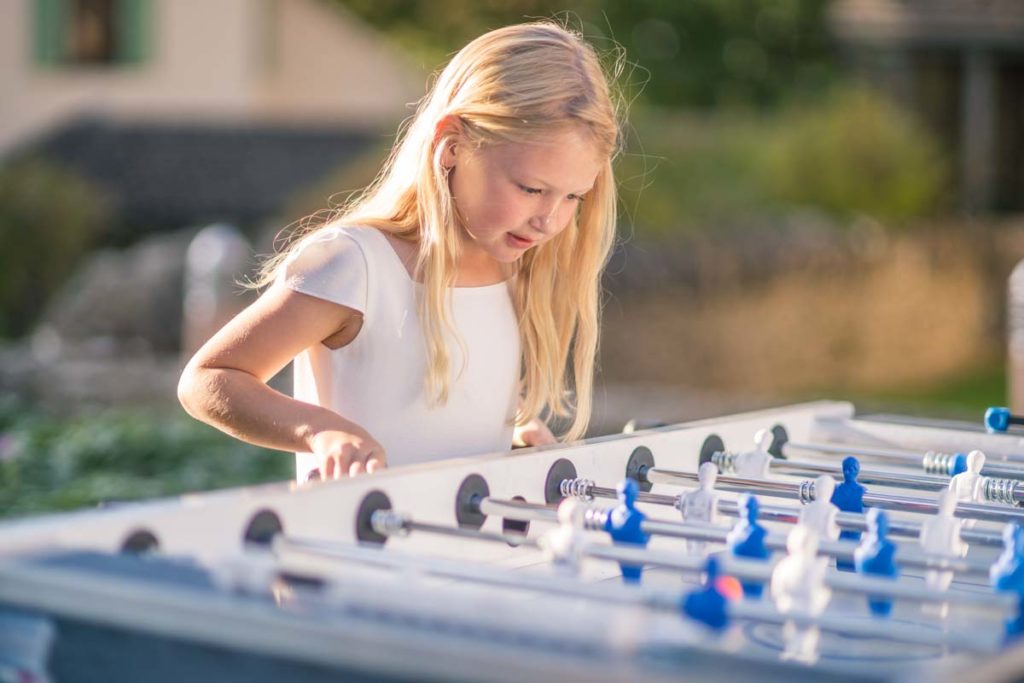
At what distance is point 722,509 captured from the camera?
229 centimetres

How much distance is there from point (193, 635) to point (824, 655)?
0.78 m

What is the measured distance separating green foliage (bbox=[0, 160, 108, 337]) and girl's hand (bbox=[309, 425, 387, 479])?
413 inches

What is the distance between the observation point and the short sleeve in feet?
8.97

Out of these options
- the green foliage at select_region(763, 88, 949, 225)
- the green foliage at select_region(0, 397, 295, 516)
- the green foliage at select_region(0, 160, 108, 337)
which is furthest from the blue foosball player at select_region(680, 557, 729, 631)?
the green foliage at select_region(763, 88, 949, 225)

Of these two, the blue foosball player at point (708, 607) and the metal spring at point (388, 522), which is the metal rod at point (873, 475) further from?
the blue foosball player at point (708, 607)

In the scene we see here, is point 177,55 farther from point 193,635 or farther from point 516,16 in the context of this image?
point 193,635

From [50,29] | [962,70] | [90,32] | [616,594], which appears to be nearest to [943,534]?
[616,594]

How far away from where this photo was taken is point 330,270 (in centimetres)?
276

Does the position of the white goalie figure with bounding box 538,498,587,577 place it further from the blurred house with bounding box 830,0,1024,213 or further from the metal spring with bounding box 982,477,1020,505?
the blurred house with bounding box 830,0,1024,213

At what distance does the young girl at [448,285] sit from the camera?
270 cm

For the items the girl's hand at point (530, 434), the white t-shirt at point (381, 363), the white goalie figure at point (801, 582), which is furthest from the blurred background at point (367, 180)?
the white goalie figure at point (801, 582)

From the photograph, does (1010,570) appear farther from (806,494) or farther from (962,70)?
(962,70)

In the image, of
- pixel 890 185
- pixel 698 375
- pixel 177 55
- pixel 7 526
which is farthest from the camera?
pixel 177 55

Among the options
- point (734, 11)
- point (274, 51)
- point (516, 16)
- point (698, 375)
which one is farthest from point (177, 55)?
point (734, 11)
